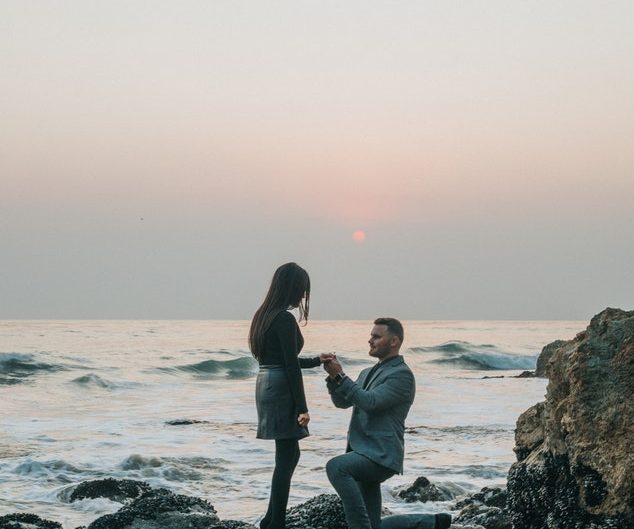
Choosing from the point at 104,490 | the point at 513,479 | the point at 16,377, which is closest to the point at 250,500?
the point at 104,490

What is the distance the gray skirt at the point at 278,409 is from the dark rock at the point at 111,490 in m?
4.44

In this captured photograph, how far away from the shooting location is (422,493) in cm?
1055

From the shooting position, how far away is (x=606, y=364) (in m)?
6.03

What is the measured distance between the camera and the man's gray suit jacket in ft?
19.0

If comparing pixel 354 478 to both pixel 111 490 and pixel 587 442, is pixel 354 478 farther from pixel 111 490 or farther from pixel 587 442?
pixel 111 490

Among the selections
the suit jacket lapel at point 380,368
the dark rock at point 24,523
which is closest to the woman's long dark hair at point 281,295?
the suit jacket lapel at point 380,368

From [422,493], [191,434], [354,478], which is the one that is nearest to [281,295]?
[354,478]

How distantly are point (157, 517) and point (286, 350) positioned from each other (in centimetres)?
205

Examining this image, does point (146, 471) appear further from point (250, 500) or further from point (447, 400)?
point (447, 400)

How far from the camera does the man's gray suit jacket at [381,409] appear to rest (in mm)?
5785

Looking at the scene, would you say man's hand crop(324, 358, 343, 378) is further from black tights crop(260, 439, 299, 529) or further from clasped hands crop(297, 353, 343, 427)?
black tights crop(260, 439, 299, 529)

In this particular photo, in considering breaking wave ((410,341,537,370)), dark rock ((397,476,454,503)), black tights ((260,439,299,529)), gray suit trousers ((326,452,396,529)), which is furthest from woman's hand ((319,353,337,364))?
breaking wave ((410,341,537,370))

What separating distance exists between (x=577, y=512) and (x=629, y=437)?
59 cm

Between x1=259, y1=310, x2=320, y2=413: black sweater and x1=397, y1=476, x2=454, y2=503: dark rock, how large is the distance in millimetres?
4633
